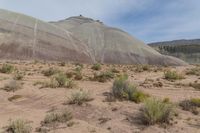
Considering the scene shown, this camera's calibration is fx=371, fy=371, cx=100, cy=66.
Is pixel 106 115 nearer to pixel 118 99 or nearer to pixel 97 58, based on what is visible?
pixel 118 99

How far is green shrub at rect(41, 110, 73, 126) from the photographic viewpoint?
1187 centimetres

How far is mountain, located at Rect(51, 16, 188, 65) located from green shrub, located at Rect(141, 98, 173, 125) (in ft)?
188

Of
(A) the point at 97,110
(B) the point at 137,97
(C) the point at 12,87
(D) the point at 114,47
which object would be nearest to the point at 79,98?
(A) the point at 97,110

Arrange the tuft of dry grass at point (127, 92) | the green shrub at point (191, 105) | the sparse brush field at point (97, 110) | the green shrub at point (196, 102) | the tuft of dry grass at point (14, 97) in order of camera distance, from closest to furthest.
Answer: the sparse brush field at point (97, 110), the green shrub at point (191, 105), the green shrub at point (196, 102), the tuft of dry grass at point (127, 92), the tuft of dry grass at point (14, 97)

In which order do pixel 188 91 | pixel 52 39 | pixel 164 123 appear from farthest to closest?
pixel 52 39 < pixel 188 91 < pixel 164 123

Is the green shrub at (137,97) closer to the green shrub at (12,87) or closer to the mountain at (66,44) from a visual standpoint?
the green shrub at (12,87)

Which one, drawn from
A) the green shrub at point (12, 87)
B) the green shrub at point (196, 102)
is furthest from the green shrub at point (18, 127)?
the green shrub at point (196, 102)

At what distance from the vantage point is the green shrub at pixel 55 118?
1187 centimetres

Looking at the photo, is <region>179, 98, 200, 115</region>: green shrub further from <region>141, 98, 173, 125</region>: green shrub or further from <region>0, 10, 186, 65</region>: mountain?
<region>0, 10, 186, 65</region>: mountain

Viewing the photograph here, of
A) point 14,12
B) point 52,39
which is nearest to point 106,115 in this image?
point 52,39

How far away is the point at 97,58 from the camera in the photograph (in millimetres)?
70062

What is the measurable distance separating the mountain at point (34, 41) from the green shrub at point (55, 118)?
47.5 meters

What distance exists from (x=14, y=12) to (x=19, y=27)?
26.9 feet

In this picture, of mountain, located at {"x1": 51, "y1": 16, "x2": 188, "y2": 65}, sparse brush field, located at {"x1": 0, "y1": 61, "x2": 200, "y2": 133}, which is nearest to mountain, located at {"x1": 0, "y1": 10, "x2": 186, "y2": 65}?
mountain, located at {"x1": 51, "y1": 16, "x2": 188, "y2": 65}
